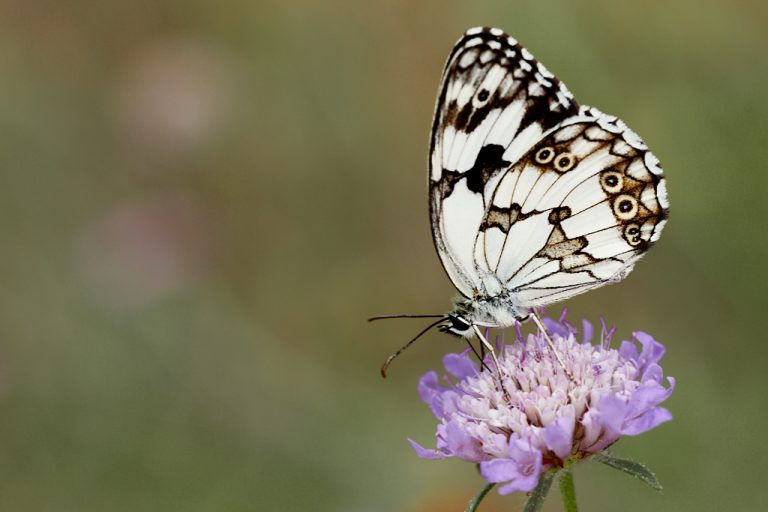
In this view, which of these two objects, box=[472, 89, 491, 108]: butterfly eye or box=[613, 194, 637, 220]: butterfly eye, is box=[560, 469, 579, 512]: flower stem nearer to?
box=[613, 194, 637, 220]: butterfly eye

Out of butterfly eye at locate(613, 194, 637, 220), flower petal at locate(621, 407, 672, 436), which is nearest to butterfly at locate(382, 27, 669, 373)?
butterfly eye at locate(613, 194, 637, 220)

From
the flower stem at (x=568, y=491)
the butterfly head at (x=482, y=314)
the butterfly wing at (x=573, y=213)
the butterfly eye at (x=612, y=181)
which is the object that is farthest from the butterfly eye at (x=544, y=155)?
the flower stem at (x=568, y=491)

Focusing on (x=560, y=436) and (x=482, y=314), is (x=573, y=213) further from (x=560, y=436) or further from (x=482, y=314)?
(x=560, y=436)

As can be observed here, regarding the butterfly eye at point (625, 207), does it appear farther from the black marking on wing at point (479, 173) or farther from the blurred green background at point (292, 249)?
the blurred green background at point (292, 249)

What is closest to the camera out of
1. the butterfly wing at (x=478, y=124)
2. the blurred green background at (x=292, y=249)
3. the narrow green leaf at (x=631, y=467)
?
the narrow green leaf at (x=631, y=467)

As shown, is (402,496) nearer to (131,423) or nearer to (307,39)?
(131,423)

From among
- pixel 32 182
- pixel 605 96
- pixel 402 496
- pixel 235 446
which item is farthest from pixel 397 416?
pixel 32 182
